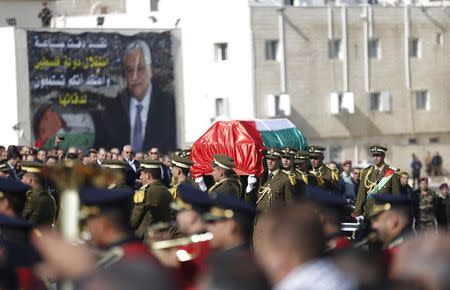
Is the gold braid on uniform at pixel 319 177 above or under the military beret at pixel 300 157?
under

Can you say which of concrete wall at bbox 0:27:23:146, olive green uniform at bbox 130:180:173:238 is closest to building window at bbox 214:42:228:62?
concrete wall at bbox 0:27:23:146

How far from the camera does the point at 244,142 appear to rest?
82.5ft

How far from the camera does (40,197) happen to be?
54.1 ft

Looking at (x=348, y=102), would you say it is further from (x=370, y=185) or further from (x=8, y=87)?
(x=370, y=185)

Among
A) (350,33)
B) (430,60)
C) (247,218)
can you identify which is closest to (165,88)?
(350,33)

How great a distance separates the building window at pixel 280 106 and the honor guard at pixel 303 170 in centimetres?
3031

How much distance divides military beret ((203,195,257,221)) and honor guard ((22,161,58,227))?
488 centimetres

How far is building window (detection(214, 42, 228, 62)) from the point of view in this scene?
53531mm

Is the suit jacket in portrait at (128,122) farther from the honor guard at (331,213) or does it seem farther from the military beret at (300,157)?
the honor guard at (331,213)

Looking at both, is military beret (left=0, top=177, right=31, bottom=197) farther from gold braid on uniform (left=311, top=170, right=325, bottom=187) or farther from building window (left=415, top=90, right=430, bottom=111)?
building window (left=415, top=90, right=430, bottom=111)

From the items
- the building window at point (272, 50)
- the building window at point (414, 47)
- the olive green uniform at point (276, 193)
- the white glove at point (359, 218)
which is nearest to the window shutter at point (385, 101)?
the building window at point (414, 47)

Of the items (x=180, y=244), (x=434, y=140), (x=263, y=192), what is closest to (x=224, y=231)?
(x=180, y=244)

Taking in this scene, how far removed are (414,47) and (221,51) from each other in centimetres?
827

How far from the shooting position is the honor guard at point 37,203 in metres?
16.2
